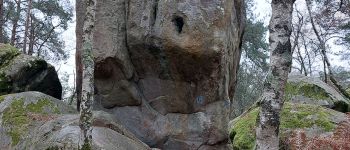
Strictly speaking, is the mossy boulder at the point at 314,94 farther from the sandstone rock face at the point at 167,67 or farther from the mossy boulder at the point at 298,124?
the sandstone rock face at the point at 167,67

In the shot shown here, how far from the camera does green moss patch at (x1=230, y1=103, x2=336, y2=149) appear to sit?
1120 cm

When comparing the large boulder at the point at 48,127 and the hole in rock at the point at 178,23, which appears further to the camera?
the hole in rock at the point at 178,23

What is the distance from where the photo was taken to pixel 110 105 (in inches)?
434

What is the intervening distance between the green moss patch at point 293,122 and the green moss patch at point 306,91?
7.01ft

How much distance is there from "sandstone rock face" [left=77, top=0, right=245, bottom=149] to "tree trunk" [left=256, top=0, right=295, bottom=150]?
3.21m

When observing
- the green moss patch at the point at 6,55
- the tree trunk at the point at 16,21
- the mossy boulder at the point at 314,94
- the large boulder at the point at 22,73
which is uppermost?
the tree trunk at the point at 16,21

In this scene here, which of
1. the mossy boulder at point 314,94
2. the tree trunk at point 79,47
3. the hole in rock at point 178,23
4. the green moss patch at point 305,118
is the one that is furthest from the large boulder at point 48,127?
the mossy boulder at point 314,94

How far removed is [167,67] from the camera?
10406mm

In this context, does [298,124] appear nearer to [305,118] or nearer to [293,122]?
[293,122]

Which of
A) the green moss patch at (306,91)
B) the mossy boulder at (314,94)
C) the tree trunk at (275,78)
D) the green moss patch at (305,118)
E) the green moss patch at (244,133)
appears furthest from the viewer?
the green moss patch at (306,91)

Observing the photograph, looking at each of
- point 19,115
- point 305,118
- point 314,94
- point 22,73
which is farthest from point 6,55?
point 314,94

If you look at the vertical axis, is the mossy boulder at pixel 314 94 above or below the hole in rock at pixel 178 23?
below

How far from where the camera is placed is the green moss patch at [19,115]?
9.95 meters

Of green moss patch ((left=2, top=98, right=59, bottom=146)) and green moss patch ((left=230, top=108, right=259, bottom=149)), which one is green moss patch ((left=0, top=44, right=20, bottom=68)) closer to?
green moss patch ((left=2, top=98, right=59, bottom=146))
